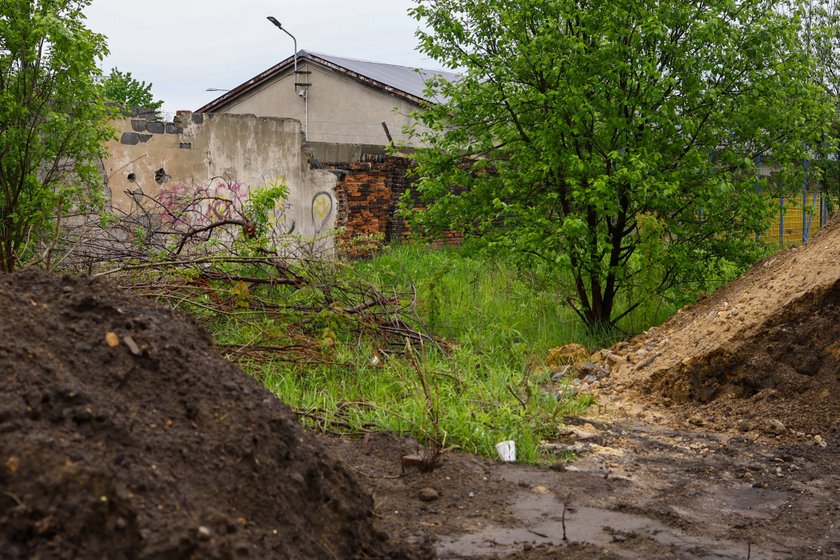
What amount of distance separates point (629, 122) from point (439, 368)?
342cm

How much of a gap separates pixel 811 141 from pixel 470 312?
372 centimetres

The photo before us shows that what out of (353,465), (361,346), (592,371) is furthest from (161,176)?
(353,465)

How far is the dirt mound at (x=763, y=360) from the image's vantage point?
611cm

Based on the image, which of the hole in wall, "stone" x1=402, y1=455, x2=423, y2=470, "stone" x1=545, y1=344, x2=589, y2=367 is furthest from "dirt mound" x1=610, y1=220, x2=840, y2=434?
the hole in wall

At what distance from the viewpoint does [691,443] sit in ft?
18.4

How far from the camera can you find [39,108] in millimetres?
8383

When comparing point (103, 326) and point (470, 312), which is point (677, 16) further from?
point (103, 326)

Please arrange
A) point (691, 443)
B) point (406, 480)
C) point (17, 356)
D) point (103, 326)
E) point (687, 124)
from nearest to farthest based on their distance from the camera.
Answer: point (17, 356), point (103, 326), point (406, 480), point (691, 443), point (687, 124)

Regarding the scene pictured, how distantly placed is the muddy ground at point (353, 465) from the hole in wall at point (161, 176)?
798 cm

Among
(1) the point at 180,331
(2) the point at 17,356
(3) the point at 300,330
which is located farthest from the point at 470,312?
(2) the point at 17,356

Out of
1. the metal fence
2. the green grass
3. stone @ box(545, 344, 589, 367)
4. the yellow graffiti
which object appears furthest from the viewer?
the metal fence

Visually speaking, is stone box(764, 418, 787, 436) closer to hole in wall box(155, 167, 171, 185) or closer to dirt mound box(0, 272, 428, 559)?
dirt mound box(0, 272, 428, 559)

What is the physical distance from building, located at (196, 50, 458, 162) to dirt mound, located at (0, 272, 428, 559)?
59.1 feet

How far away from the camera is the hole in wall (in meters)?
12.4
